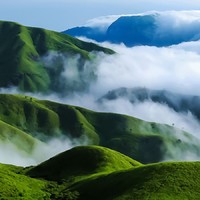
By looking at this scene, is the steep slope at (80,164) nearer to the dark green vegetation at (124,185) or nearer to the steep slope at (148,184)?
the dark green vegetation at (124,185)

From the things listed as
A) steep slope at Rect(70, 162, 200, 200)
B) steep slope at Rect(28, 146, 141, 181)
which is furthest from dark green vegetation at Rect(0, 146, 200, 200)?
steep slope at Rect(28, 146, 141, 181)

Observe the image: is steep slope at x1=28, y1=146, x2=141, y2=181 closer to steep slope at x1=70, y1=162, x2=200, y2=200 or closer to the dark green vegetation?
the dark green vegetation

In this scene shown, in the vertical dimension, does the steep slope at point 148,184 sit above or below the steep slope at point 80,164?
above

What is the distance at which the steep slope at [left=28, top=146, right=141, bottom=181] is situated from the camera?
176750mm

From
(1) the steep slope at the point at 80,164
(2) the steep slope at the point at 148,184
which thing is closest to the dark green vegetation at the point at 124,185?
(2) the steep slope at the point at 148,184

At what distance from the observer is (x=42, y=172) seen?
18600 centimetres

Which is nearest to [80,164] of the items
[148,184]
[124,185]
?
[124,185]

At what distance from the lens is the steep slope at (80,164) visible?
17675 cm

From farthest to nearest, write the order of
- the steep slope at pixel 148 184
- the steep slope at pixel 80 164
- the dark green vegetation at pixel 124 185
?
the steep slope at pixel 80 164
the dark green vegetation at pixel 124 185
the steep slope at pixel 148 184

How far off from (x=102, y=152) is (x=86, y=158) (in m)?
8.33

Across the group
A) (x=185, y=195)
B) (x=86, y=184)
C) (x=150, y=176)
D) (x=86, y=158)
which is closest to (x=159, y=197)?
(x=185, y=195)

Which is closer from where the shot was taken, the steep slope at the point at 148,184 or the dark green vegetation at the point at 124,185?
the steep slope at the point at 148,184

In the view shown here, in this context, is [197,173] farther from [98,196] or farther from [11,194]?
[11,194]

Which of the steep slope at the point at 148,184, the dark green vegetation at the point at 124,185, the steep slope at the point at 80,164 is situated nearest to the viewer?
the steep slope at the point at 148,184
